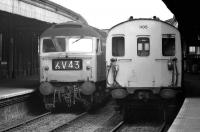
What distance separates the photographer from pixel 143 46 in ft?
44.2

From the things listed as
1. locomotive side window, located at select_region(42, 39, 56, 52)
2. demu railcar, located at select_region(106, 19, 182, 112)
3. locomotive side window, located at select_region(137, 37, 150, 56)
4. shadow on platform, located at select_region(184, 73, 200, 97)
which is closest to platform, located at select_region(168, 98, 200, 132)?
demu railcar, located at select_region(106, 19, 182, 112)

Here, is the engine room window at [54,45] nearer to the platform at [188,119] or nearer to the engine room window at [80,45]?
the engine room window at [80,45]

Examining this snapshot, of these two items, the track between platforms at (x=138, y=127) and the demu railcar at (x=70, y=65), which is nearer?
the track between platforms at (x=138, y=127)

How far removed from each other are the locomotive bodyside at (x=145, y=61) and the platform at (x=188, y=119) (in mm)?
838

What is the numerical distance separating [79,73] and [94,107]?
2.03 meters

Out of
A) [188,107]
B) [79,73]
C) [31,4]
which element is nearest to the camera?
[188,107]

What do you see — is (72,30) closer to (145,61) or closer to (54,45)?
(54,45)

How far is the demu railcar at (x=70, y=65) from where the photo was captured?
1556cm

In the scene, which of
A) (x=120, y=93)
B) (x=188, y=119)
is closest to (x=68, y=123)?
(x=120, y=93)

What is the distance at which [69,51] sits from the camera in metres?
15.9

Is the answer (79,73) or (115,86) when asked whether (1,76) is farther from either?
(115,86)

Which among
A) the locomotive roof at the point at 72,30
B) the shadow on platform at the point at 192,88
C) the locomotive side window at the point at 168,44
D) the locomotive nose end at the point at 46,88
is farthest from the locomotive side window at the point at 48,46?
the shadow on platform at the point at 192,88

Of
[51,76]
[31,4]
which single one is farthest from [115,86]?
[31,4]

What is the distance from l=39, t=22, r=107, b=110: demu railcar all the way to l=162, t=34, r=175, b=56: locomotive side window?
3.00 metres
